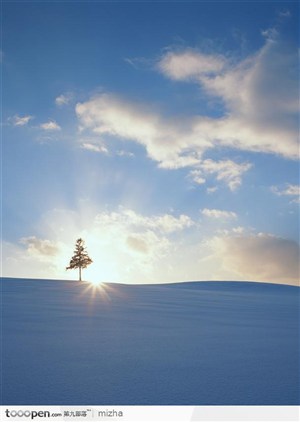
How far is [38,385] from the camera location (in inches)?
167

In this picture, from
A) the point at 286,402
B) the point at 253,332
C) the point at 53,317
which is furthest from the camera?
the point at 53,317

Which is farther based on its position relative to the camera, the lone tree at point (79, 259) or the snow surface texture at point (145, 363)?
the lone tree at point (79, 259)

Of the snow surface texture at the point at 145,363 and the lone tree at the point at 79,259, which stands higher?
the lone tree at the point at 79,259

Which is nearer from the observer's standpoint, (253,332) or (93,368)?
(93,368)

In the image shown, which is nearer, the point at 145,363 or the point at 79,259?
the point at 145,363

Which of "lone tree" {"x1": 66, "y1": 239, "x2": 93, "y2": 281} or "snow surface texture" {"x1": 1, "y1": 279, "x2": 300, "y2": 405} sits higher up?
"lone tree" {"x1": 66, "y1": 239, "x2": 93, "y2": 281}

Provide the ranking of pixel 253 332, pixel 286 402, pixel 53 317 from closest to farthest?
pixel 286 402
pixel 253 332
pixel 53 317

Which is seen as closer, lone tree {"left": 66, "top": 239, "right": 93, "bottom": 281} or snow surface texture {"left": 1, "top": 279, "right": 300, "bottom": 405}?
snow surface texture {"left": 1, "top": 279, "right": 300, "bottom": 405}

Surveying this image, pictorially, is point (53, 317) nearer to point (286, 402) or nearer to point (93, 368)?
point (93, 368)
